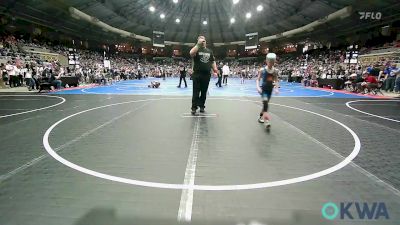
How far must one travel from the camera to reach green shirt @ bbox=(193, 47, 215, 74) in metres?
8.19

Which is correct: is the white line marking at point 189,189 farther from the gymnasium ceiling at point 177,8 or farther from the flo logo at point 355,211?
the gymnasium ceiling at point 177,8

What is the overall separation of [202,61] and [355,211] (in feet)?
20.4

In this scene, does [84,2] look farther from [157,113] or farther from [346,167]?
[346,167]

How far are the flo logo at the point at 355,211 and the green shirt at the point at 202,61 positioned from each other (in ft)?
19.5

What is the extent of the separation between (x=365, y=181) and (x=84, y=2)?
1440 inches

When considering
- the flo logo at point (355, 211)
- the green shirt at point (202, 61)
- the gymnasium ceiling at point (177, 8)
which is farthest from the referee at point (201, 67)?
the gymnasium ceiling at point (177, 8)

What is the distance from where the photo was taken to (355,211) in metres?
2.78

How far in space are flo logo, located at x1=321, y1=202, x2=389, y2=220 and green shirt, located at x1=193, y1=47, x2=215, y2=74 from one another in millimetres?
5948

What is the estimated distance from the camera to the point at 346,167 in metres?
4.00

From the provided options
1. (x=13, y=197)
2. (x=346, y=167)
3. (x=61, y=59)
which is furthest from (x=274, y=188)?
(x=61, y=59)

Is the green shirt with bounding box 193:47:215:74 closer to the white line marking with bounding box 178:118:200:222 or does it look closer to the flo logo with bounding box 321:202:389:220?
the white line marking with bounding box 178:118:200:222

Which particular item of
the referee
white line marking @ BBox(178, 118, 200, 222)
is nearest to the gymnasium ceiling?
the referee

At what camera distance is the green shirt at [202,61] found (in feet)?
26.9

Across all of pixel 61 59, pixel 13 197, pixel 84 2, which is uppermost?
pixel 84 2
